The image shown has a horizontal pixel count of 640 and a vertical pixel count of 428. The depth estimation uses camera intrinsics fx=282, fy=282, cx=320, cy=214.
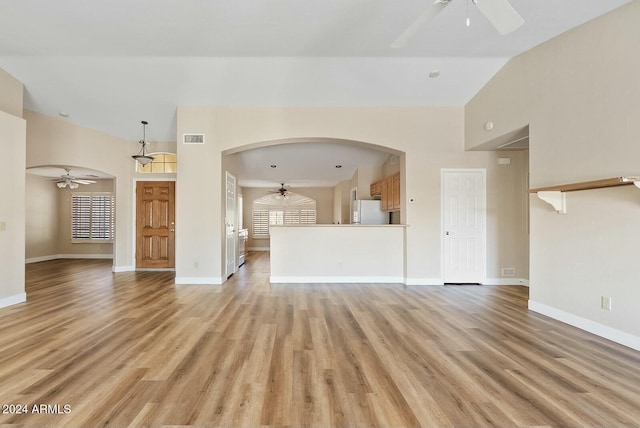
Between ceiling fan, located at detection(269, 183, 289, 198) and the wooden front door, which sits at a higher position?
ceiling fan, located at detection(269, 183, 289, 198)

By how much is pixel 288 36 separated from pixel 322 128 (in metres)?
1.73

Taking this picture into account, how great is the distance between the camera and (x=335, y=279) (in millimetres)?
5254

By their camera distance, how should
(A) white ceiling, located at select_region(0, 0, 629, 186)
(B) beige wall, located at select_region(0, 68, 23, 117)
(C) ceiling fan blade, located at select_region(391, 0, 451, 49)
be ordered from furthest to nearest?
(B) beige wall, located at select_region(0, 68, 23, 117) < (A) white ceiling, located at select_region(0, 0, 629, 186) < (C) ceiling fan blade, located at select_region(391, 0, 451, 49)

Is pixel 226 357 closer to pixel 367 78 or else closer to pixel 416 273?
pixel 416 273

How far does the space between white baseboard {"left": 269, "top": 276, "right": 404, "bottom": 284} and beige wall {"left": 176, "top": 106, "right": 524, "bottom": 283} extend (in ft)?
1.26

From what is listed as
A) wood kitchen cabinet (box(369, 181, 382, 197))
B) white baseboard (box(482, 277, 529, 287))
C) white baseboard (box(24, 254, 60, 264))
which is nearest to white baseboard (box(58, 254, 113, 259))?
white baseboard (box(24, 254, 60, 264))

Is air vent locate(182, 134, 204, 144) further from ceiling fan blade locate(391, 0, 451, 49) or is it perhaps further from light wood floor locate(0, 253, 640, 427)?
ceiling fan blade locate(391, 0, 451, 49)

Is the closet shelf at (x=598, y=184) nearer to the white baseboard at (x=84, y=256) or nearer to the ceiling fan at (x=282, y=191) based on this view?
the ceiling fan at (x=282, y=191)

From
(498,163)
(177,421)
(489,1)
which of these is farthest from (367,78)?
(177,421)

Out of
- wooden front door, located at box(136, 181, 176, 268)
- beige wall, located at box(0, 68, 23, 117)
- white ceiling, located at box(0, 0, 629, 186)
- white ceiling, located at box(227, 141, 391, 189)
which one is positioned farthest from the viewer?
white ceiling, located at box(227, 141, 391, 189)

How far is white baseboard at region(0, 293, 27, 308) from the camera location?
12.1 feet

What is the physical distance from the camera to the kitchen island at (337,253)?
5.25 meters

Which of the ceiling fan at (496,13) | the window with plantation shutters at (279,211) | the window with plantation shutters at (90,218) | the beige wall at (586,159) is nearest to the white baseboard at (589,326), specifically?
the beige wall at (586,159)

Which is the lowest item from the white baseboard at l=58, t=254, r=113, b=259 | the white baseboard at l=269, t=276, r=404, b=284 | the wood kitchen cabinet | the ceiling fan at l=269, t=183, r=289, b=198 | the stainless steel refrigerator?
the white baseboard at l=58, t=254, r=113, b=259
